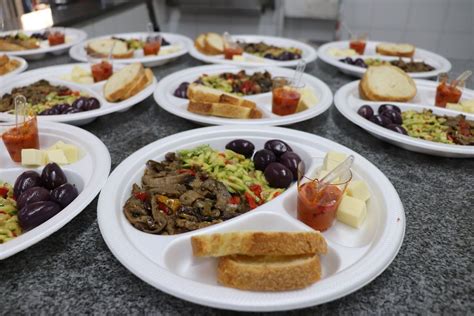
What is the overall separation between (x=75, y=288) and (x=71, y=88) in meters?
1.98

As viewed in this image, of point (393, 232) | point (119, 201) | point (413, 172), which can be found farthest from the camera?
point (413, 172)

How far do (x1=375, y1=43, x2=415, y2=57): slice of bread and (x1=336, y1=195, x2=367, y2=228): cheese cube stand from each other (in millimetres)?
2860

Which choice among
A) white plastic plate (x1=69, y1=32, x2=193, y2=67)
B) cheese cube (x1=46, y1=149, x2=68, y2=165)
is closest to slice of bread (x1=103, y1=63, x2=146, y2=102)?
white plastic plate (x1=69, y1=32, x2=193, y2=67)

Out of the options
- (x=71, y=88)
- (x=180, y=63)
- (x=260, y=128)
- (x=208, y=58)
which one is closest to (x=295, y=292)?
(x=260, y=128)

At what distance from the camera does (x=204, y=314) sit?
43.2 inches

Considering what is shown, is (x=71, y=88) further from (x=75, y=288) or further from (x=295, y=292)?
(x=295, y=292)

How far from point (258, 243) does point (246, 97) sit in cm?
161

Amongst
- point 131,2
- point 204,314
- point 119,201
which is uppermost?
point 131,2

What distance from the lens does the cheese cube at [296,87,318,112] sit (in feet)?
8.25

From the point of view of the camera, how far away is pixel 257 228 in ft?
4.75

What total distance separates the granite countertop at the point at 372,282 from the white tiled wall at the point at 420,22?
15.9ft

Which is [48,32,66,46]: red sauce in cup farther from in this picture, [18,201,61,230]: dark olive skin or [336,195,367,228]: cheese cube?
[336,195,367,228]: cheese cube

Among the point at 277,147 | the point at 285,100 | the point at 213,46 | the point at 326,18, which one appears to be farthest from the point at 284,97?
the point at 326,18

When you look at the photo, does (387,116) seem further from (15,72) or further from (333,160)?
(15,72)
